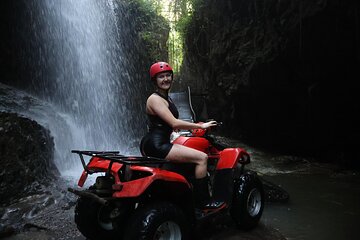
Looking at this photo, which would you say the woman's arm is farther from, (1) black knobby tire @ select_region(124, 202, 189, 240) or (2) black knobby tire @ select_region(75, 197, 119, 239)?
(2) black knobby tire @ select_region(75, 197, 119, 239)

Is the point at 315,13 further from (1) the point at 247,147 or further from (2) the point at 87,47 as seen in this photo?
(2) the point at 87,47

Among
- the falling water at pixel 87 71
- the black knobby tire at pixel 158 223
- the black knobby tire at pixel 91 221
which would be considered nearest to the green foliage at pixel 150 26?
the falling water at pixel 87 71

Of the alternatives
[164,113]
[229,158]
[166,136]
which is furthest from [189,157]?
[229,158]

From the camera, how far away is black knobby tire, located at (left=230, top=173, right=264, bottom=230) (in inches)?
156

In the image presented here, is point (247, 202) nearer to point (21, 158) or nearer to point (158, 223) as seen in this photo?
point (158, 223)

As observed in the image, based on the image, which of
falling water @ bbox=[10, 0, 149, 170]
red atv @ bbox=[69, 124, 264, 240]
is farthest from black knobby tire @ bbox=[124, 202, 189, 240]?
falling water @ bbox=[10, 0, 149, 170]

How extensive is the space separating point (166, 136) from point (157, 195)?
28.8 inches

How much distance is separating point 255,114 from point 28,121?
8.31 metres

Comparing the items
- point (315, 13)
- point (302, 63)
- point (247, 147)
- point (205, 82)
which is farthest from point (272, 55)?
point (205, 82)

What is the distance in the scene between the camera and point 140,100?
50.5ft

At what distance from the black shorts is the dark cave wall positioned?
267 inches

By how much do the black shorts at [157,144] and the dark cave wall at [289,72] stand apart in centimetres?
679

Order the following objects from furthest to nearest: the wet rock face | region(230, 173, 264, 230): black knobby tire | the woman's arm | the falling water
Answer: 1. the falling water
2. the wet rock face
3. region(230, 173, 264, 230): black knobby tire
4. the woman's arm

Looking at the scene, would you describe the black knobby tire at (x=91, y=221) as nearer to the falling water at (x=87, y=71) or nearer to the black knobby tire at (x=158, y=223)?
the black knobby tire at (x=158, y=223)
